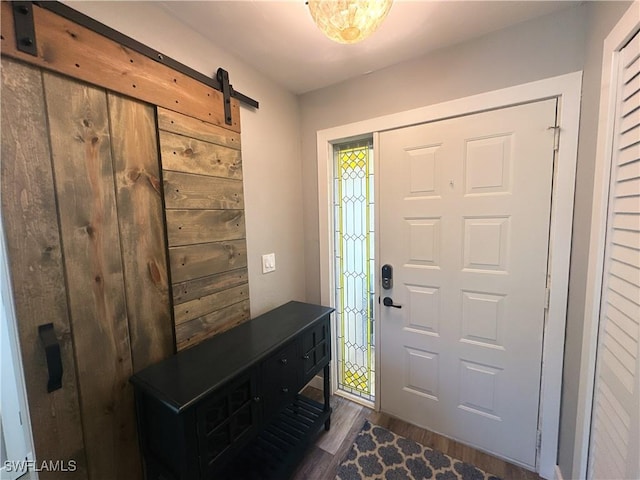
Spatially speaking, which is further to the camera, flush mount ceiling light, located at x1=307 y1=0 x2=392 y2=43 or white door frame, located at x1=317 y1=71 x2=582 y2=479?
white door frame, located at x1=317 y1=71 x2=582 y2=479

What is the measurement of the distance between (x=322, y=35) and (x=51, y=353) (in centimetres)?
181

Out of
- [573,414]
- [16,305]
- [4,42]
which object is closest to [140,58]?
[4,42]

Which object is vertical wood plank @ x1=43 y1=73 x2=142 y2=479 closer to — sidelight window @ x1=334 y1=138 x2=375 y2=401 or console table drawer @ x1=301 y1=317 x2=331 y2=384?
console table drawer @ x1=301 y1=317 x2=331 y2=384

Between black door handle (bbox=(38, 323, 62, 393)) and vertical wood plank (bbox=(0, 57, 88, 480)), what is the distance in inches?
0.7

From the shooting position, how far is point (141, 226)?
113cm

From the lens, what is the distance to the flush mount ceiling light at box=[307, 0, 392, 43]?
89cm

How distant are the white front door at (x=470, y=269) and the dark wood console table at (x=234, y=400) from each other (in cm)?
63

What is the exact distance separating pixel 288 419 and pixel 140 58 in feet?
7.07

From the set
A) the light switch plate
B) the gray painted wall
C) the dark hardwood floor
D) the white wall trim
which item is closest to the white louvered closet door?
the white wall trim

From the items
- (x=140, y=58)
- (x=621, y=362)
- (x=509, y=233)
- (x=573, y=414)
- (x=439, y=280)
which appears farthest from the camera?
(x=439, y=280)

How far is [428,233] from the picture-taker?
5.33 feet

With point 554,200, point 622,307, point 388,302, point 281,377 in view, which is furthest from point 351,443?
point 554,200

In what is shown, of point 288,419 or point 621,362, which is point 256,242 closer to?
point 288,419
